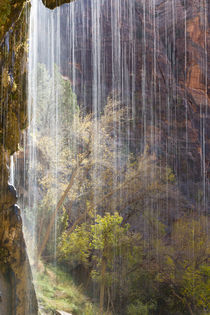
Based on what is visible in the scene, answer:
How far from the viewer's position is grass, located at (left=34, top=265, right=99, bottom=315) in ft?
27.2

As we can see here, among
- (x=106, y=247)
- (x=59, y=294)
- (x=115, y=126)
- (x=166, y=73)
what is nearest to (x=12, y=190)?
(x=106, y=247)

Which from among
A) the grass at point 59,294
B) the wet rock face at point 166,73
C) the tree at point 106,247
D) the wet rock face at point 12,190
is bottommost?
the grass at point 59,294

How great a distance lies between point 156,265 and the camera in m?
9.87

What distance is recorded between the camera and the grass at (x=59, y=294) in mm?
8297

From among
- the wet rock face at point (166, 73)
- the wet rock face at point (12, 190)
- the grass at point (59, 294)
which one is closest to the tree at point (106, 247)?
the grass at point (59, 294)

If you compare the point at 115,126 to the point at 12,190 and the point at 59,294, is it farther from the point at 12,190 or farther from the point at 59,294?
the point at 12,190

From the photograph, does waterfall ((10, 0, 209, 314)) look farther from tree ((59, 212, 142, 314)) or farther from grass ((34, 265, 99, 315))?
grass ((34, 265, 99, 315))

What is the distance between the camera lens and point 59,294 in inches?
350

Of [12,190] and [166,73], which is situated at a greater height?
[166,73]

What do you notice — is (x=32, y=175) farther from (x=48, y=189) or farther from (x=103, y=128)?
(x=103, y=128)

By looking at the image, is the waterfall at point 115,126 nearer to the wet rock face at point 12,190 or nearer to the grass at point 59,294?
the grass at point 59,294

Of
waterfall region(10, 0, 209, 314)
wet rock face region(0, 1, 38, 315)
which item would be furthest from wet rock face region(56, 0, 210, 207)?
wet rock face region(0, 1, 38, 315)

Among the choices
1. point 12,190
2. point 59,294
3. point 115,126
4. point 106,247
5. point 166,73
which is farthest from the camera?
point 166,73

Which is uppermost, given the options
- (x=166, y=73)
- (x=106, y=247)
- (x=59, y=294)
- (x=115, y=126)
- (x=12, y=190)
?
(x=166, y=73)
